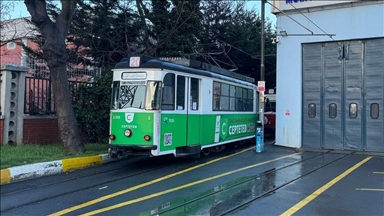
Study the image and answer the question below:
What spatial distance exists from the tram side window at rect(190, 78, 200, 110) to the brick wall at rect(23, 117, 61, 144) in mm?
5736

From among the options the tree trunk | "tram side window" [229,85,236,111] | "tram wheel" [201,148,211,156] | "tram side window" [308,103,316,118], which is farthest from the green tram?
"tram side window" [308,103,316,118]

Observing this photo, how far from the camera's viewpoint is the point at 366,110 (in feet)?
57.5

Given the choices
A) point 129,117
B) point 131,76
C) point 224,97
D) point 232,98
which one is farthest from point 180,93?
point 232,98

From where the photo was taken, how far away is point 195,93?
529 inches

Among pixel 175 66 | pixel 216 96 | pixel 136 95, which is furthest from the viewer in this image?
pixel 216 96

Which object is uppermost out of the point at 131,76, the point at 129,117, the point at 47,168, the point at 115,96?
the point at 131,76

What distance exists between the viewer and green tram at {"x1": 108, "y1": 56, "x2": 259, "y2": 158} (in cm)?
1170

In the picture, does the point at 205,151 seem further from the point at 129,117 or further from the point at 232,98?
the point at 129,117

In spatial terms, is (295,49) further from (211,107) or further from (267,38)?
(267,38)

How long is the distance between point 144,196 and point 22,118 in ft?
25.5

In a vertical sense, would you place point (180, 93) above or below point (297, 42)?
below

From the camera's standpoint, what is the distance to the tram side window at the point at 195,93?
43.4ft

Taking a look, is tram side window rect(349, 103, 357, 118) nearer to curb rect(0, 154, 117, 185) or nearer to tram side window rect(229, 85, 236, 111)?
tram side window rect(229, 85, 236, 111)

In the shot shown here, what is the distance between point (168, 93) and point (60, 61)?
382 cm
